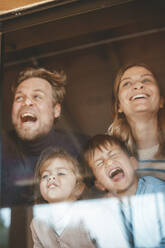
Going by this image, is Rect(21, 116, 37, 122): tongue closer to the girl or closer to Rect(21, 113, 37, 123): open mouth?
Rect(21, 113, 37, 123): open mouth

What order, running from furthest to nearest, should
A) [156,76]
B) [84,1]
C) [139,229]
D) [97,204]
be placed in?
[84,1]
[156,76]
[97,204]
[139,229]

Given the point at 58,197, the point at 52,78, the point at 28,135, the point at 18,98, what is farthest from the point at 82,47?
the point at 58,197

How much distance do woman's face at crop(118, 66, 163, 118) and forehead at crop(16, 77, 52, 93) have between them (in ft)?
1.31

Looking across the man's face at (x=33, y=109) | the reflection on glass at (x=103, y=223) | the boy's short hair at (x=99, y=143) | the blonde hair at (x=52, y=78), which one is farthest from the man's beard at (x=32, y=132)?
the reflection on glass at (x=103, y=223)

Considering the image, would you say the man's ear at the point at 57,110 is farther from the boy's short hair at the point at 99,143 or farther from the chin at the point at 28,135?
the boy's short hair at the point at 99,143

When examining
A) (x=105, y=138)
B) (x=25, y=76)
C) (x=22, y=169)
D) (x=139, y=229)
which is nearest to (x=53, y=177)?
(x=22, y=169)

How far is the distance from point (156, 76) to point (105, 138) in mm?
374

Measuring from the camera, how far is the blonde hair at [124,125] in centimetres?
133

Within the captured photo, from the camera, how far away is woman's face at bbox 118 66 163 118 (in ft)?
4.56

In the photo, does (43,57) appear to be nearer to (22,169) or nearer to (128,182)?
(22,169)

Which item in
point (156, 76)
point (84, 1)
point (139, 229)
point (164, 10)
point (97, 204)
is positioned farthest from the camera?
point (84, 1)

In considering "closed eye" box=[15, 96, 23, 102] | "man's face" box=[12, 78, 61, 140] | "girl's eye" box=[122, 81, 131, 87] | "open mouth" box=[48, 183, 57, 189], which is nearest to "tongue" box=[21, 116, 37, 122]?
"man's face" box=[12, 78, 61, 140]

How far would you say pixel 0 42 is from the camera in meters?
1.74

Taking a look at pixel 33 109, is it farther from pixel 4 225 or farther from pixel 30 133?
pixel 4 225
